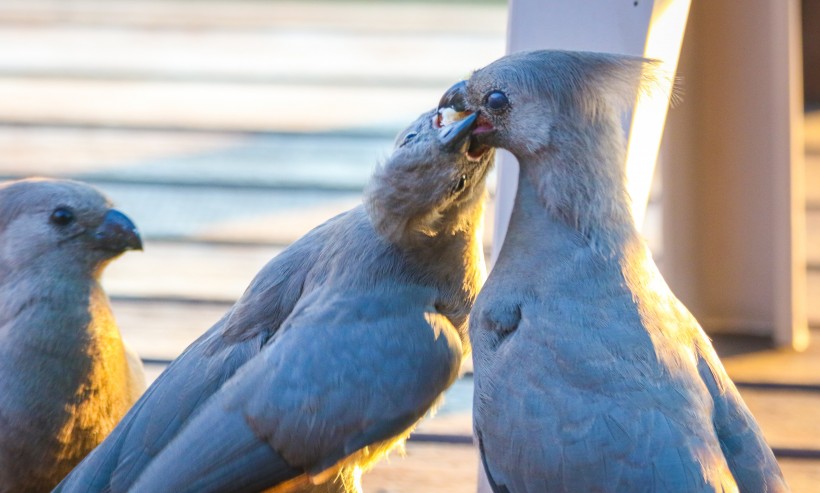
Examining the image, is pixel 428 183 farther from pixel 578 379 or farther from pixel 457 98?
pixel 578 379

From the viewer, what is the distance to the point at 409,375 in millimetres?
1456

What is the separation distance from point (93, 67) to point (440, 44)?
39.1 inches

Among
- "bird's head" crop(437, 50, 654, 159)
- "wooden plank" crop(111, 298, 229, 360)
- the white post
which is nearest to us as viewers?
"bird's head" crop(437, 50, 654, 159)

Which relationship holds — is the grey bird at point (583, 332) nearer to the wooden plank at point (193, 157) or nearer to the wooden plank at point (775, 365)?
the wooden plank at point (775, 365)

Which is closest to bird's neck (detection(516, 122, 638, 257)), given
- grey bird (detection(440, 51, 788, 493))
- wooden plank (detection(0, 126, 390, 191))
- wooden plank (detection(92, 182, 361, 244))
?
grey bird (detection(440, 51, 788, 493))

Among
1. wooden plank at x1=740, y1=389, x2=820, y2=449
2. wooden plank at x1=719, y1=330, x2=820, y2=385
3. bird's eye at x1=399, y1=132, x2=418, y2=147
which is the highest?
bird's eye at x1=399, y1=132, x2=418, y2=147

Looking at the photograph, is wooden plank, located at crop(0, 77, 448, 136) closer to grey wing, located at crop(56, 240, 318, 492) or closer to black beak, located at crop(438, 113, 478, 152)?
grey wing, located at crop(56, 240, 318, 492)

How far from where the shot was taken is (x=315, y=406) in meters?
1.44

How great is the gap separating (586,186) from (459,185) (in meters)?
0.15

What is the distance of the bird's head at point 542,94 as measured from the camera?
1397 millimetres

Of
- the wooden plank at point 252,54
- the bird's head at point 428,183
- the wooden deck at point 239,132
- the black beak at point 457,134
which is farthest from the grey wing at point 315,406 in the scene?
the wooden plank at point 252,54

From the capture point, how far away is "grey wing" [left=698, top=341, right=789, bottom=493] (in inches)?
52.9

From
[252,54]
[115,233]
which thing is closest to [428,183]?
[115,233]

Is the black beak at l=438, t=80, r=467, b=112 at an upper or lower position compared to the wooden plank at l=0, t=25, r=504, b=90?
upper
